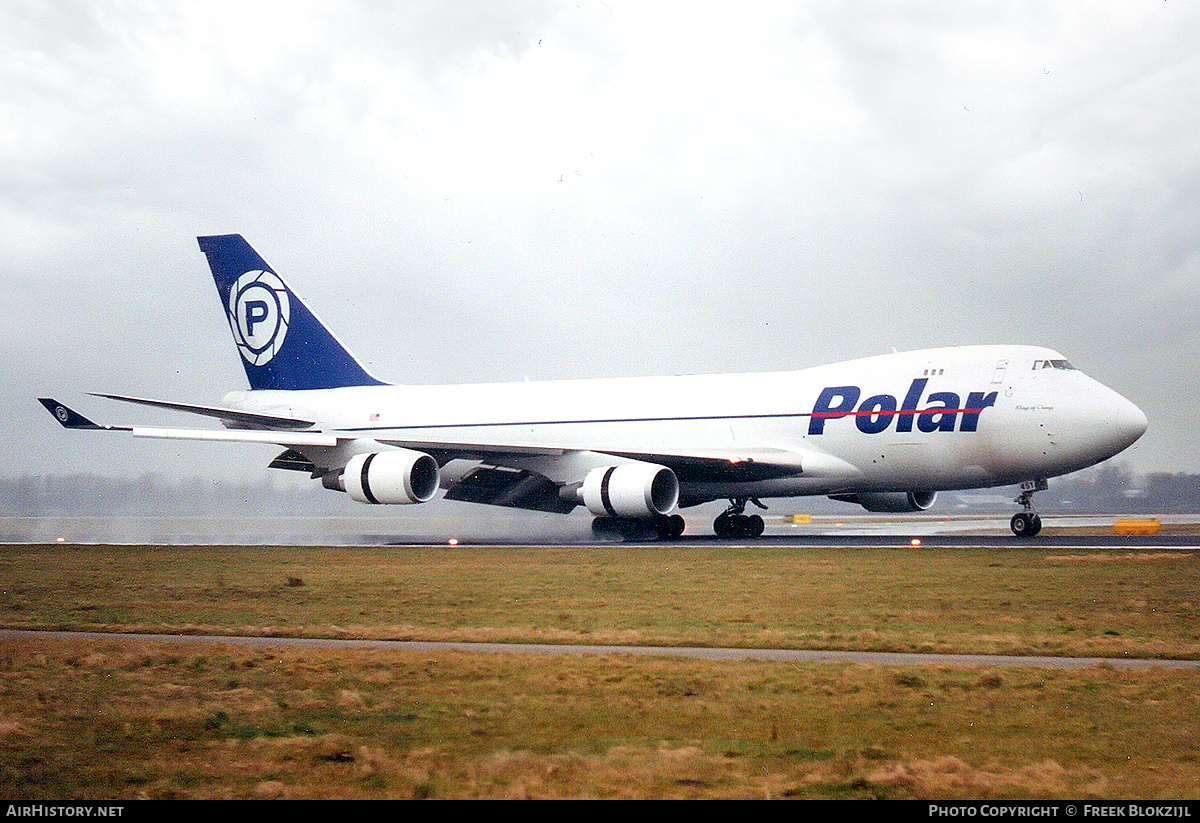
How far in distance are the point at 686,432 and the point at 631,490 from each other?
4231 mm

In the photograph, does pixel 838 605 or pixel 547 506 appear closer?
pixel 838 605

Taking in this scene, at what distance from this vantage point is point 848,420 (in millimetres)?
34594

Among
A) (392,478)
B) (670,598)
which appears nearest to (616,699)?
(670,598)

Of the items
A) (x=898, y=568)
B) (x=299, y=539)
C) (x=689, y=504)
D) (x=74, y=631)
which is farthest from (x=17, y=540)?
(x=898, y=568)

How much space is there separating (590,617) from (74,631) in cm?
735

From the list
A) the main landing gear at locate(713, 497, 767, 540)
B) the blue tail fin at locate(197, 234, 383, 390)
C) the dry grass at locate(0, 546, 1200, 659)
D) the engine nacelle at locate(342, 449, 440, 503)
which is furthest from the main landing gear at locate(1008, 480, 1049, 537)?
the blue tail fin at locate(197, 234, 383, 390)

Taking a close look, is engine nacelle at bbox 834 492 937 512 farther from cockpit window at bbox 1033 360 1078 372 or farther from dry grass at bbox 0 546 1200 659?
dry grass at bbox 0 546 1200 659

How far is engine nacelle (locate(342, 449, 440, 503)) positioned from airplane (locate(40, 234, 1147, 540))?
0.06 meters

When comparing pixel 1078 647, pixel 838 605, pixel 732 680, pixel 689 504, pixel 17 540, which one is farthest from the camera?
pixel 17 540

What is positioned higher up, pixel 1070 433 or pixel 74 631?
pixel 1070 433

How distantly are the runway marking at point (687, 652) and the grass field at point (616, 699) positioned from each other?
1.53 feet

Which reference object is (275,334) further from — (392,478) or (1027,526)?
(1027,526)

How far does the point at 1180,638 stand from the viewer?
14.7 m

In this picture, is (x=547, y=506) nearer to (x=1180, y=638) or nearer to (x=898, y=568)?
(x=898, y=568)
